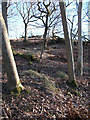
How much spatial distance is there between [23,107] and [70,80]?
9.19ft

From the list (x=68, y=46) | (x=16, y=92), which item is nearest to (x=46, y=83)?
(x=16, y=92)

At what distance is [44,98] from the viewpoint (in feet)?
13.4

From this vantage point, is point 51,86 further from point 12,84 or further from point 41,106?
point 12,84

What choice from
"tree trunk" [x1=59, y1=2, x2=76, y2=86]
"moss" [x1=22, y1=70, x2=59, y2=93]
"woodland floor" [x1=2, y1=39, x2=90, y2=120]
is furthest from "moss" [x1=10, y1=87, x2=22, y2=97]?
"tree trunk" [x1=59, y1=2, x2=76, y2=86]

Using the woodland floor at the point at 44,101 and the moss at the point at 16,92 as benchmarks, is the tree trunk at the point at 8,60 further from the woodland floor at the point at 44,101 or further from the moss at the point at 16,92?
the woodland floor at the point at 44,101

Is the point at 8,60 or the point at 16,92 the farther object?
the point at 16,92

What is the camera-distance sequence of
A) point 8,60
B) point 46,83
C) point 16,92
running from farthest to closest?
point 46,83 → point 16,92 → point 8,60

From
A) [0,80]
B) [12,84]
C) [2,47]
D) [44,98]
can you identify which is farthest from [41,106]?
[2,47]

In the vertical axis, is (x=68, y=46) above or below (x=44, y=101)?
above

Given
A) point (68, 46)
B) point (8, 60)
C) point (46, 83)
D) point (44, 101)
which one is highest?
point (68, 46)

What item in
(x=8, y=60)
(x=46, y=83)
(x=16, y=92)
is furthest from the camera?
(x=46, y=83)

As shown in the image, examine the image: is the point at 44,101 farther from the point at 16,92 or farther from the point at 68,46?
the point at 68,46

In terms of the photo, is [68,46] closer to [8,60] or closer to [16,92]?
[8,60]

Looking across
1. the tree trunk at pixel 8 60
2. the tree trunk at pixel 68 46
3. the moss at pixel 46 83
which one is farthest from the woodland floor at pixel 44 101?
the tree trunk at pixel 68 46
